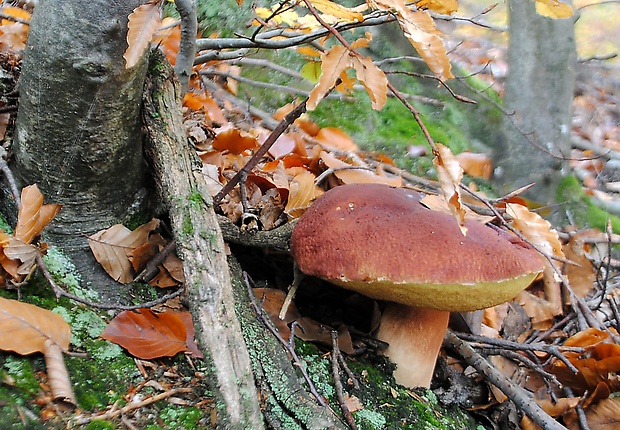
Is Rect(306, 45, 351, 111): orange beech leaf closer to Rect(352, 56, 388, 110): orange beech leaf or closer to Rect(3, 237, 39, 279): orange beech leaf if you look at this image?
Rect(352, 56, 388, 110): orange beech leaf

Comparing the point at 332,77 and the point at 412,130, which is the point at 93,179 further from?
the point at 412,130

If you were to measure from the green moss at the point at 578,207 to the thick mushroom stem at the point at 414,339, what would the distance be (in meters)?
2.43

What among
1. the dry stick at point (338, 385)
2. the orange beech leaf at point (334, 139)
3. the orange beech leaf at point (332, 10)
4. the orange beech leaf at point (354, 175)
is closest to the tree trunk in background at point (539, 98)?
the orange beech leaf at point (334, 139)

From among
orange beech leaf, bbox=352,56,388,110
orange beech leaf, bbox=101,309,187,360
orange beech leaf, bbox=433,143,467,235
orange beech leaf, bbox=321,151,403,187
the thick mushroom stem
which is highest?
orange beech leaf, bbox=352,56,388,110

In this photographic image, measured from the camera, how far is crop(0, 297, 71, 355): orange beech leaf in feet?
2.99

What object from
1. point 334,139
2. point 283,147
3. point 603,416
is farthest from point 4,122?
point 603,416

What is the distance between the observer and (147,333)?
3.66ft

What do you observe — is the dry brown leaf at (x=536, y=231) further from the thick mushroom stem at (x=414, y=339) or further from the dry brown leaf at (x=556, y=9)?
the dry brown leaf at (x=556, y=9)

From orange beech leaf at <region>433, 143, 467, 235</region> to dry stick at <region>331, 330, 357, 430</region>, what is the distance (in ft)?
1.70

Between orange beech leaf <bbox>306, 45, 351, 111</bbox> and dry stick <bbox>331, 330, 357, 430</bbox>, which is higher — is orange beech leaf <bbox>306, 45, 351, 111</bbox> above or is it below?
above

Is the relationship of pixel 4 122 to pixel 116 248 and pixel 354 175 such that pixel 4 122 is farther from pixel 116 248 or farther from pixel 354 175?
pixel 354 175

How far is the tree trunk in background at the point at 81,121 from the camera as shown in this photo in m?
1.01

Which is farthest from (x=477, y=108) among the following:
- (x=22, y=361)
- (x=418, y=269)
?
(x=22, y=361)

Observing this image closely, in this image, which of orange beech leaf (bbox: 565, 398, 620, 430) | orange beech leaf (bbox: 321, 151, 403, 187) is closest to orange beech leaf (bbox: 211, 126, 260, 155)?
orange beech leaf (bbox: 321, 151, 403, 187)
